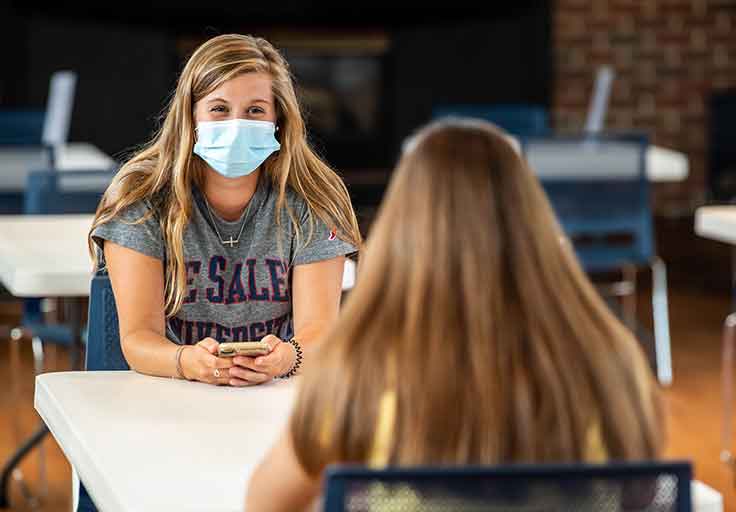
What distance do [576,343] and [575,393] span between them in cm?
5

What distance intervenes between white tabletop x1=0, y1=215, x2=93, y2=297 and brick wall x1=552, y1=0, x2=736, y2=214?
213 inches

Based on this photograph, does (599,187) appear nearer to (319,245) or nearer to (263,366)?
(319,245)

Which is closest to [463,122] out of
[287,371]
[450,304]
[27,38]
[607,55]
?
[450,304]

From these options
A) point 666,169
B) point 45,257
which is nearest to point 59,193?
point 45,257

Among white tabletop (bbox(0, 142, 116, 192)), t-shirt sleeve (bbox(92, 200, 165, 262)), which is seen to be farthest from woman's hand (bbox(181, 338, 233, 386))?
white tabletop (bbox(0, 142, 116, 192))

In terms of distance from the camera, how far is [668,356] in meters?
4.75

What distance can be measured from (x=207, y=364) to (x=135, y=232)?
32 centimetres

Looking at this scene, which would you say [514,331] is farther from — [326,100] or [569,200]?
[326,100]

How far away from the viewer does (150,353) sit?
203 cm

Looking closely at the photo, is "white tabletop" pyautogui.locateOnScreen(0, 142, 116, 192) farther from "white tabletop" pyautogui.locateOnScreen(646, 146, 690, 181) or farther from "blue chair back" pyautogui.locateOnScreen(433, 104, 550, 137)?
"blue chair back" pyautogui.locateOnScreen(433, 104, 550, 137)

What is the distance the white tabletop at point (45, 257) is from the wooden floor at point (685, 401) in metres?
0.60

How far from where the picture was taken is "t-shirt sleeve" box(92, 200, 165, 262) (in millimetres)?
2148

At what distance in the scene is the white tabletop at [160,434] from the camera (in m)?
1.46

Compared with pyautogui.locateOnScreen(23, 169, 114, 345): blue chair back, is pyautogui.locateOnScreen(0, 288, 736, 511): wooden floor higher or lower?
lower
